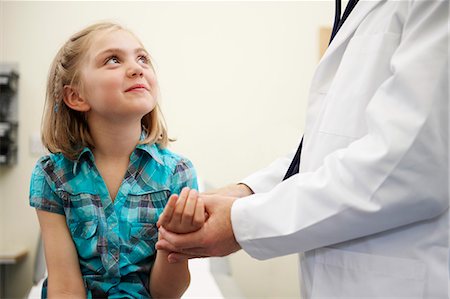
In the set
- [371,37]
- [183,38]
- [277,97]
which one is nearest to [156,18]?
[183,38]

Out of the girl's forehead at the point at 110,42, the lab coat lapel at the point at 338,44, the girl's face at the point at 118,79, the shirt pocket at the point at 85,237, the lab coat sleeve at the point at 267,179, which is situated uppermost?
the lab coat lapel at the point at 338,44

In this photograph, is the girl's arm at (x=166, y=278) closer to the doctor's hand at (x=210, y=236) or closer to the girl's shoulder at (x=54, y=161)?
the doctor's hand at (x=210, y=236)

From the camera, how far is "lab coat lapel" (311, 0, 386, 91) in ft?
2.61

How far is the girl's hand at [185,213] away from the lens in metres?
0.80

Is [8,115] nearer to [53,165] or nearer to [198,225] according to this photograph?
[53,165]

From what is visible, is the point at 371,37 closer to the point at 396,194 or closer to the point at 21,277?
the point at 396,194

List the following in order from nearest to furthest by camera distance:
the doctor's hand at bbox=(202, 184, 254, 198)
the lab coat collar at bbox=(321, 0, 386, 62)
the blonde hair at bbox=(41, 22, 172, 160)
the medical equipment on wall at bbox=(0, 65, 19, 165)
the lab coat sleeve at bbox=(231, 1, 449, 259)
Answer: the lab coat sleeve at bbox=(231, 1, 449, 259), the lab coat collar at bbox=(321, 0, 386, 62), the doctor's hand at bbox=(202, 184, 254, 198), the blonde hair at bbox=(41, 22, 172, 160), the medical equipment on wall at bbox=(0, 65, 19, 165)

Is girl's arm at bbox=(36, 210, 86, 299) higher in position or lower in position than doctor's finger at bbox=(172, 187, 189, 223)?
lower

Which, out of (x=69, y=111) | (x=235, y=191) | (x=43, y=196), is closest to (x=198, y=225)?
(x=235, y=191)

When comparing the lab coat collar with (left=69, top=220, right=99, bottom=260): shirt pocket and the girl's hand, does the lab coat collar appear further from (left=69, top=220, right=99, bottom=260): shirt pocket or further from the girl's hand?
(left=69, top=220, right=99, bottom=260): shirt pocket

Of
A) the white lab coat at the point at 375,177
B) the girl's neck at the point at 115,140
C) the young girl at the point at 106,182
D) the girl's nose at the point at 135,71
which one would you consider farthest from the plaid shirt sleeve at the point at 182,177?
the white lab coat at the point at 375,177

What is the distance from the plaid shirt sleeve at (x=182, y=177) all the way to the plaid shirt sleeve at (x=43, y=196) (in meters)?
0.25

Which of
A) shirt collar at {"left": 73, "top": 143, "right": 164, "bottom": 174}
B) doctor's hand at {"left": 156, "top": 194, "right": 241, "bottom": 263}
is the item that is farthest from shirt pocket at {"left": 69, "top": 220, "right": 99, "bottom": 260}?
doctor's hand at {"left": 156, "top": 194, "right": 241, "bottom": 263}

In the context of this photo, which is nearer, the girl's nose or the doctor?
the doctor
